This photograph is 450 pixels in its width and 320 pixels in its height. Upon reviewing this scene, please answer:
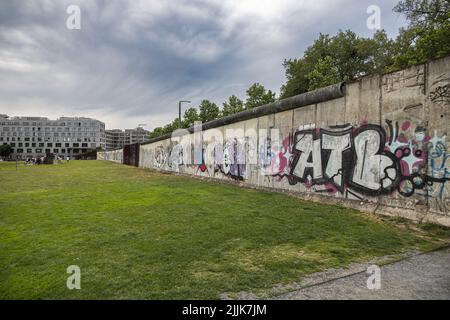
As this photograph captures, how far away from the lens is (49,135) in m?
157

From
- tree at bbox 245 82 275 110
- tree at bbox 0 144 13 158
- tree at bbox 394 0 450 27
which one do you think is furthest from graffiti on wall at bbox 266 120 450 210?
tree at bbox 0 144 13 158

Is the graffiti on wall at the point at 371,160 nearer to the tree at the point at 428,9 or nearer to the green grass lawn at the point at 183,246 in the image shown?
the green grass lawn at the point at 183,246

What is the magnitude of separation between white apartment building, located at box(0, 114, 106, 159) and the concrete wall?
167m

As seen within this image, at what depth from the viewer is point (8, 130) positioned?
15612 centimetres

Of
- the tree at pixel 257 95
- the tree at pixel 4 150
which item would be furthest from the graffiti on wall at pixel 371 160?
the tree at pixel 4 150

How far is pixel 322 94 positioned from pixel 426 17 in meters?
24.7

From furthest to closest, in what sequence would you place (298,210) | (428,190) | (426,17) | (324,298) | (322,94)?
(426,17) → (322,94) → (298,210) → (428,190) → (324,298)

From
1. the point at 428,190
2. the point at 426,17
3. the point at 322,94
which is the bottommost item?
the point at 428,190

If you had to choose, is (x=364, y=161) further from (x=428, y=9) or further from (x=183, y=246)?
(x=428, y=9)

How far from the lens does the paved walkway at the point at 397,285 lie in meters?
2.93

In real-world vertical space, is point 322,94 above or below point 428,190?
above

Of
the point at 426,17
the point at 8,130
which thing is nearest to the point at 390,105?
the point at 426,17

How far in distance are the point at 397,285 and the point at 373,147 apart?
14.9 feet

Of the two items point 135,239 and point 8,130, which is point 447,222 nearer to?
point 135,239
